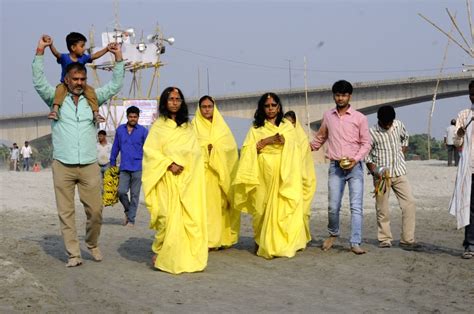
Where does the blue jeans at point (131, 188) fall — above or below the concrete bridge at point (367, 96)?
below

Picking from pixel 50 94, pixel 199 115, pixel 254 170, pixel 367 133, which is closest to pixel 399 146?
pixel 367 133

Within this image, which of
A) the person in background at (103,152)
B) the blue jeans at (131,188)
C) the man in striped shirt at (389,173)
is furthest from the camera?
the person in background at (103,152)

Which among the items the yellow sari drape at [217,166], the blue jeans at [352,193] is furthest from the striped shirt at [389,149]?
the yellow sari drape at [217,166]

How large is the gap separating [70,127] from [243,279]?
2.36m

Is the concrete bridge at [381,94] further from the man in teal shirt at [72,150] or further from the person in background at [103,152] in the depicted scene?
the man in teal shirt at [72,150]

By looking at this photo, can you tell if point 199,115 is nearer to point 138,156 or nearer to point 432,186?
point 138,156

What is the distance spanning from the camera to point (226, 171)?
902 cm

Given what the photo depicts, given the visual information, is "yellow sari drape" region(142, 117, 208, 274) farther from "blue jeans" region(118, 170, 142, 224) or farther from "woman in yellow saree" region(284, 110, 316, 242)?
"blue jeans" region(118, 170, 142, 224)

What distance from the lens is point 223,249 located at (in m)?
9.17

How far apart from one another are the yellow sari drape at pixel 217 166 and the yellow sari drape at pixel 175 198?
3.31 ft

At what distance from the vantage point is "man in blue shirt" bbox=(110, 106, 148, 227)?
1162cm

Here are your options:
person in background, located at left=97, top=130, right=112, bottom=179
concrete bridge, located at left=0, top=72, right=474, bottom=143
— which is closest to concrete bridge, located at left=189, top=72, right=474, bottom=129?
concrete bridge, located at left=0, top=72, right=474, bottom=143

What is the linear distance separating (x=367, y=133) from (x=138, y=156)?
422cm

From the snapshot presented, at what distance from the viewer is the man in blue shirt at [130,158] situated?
11625 mm
